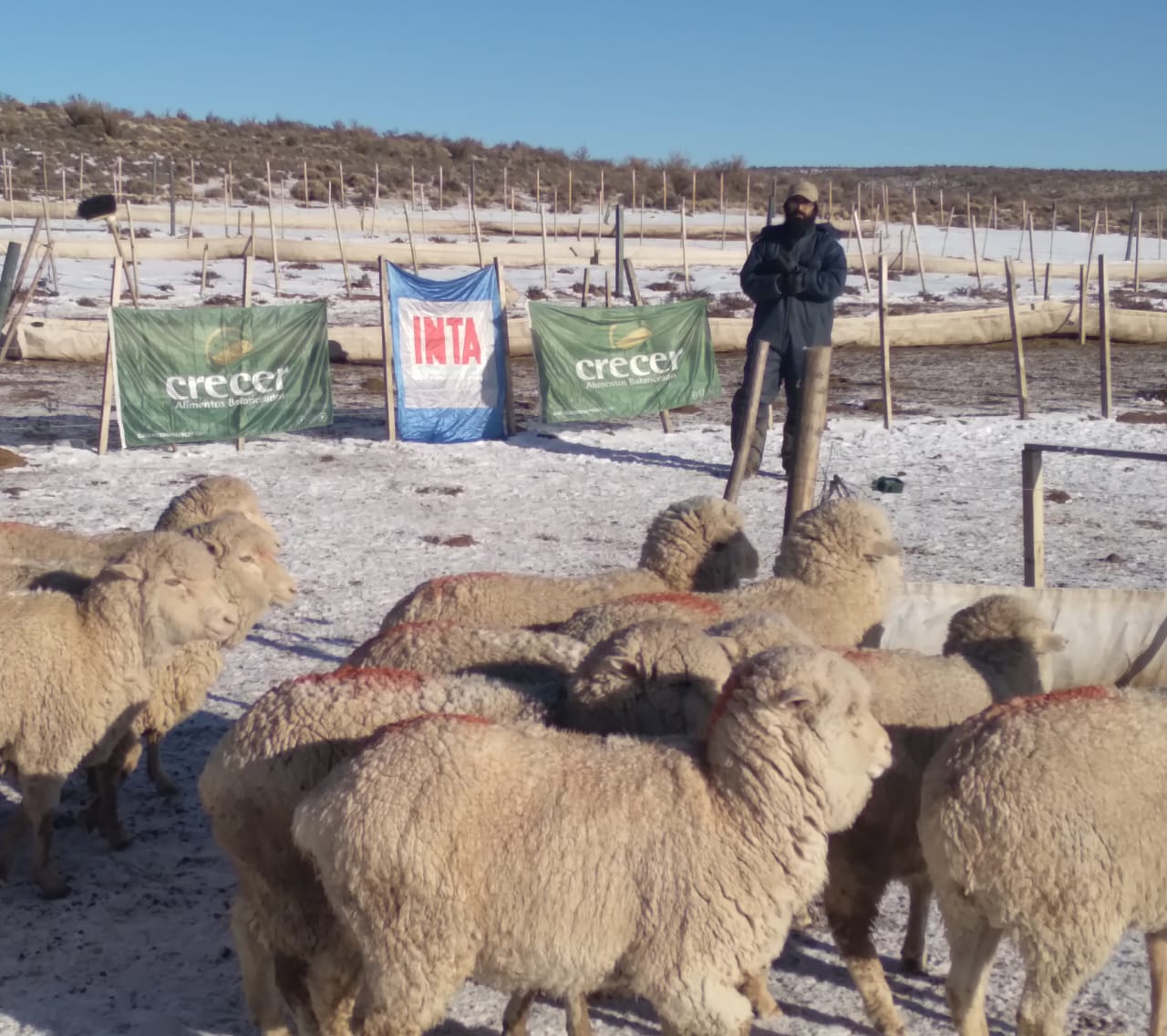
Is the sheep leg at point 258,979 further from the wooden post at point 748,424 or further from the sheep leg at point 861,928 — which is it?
the wooden post at point 748,424

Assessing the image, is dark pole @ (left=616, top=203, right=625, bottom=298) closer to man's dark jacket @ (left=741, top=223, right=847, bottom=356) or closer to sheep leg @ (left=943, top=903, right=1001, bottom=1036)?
man's dark jacket @ (left=741, top=223, right=847, bottom=356)

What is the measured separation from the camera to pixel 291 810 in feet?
11.7

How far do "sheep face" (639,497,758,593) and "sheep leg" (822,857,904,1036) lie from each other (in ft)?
7.14

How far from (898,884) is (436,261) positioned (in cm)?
2574

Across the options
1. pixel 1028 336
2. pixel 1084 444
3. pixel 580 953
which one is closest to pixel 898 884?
pixel 580 953

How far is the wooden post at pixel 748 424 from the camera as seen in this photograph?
9.38m

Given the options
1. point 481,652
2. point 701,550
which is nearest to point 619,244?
point 701,550

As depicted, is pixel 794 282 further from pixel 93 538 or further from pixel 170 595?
pixel 170 595

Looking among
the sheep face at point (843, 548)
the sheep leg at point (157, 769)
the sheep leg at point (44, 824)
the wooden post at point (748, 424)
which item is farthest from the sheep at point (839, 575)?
the wooden post at point (748, 424)

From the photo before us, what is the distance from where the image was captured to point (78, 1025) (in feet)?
13.1

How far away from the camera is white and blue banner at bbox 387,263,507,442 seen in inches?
528

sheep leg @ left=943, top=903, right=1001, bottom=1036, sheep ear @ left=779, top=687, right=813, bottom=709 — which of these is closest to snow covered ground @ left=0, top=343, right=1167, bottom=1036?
sheep leg @ left=943, top=903, right=1001, bottom=1036

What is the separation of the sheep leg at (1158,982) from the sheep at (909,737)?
72 cm

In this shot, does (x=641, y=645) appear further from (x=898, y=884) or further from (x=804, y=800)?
(x=898, y=884)
